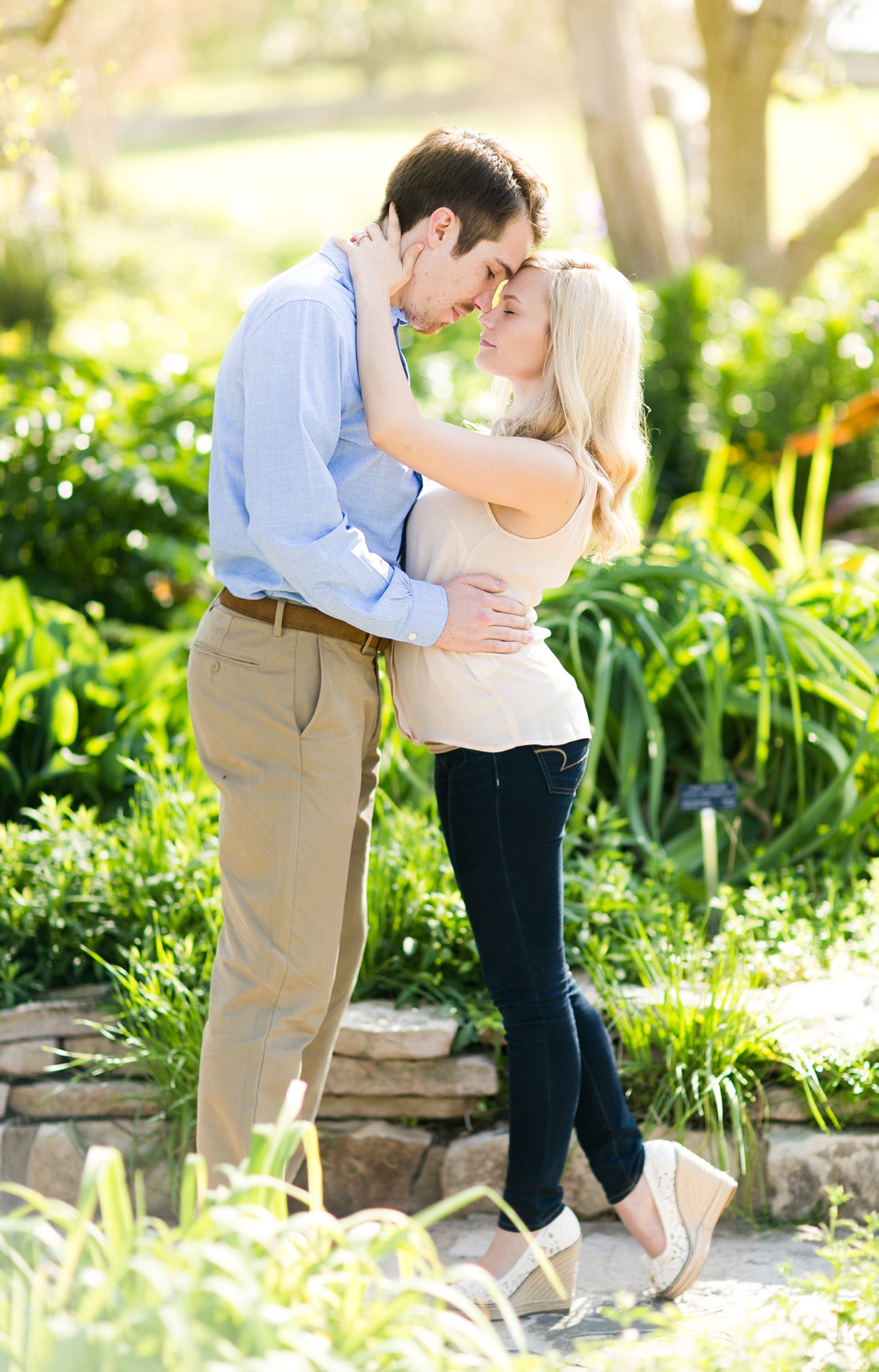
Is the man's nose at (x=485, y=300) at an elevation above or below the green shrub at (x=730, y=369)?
below

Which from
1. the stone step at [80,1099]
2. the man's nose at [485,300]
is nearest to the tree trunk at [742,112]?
the man's nose at [485,300]

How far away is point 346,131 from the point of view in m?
31.0

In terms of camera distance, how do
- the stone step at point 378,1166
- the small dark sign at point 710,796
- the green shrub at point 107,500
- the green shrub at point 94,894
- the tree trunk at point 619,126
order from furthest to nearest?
the tree trunk at point 619,126, the green shrub at point 107,500, the small dark sign at point 710,796, the green shrub at point 94,894, the stone step at point 378,1166

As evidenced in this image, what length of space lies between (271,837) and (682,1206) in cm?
101

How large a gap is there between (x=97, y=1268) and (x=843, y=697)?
7.78 ft

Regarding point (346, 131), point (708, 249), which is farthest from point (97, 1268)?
point (346, 131)

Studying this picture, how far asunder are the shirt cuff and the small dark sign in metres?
A: 1.11

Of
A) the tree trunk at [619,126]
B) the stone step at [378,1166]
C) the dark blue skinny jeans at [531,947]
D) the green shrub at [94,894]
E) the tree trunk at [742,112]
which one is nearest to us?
the dark blue skinny jeans at [531,947]

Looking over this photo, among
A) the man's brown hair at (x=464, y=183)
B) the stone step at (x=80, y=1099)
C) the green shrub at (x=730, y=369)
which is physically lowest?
the stone step at (x=80, y=1099)

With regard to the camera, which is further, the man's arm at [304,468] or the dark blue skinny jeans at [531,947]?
the dark blue skinny jeans at [531,947]

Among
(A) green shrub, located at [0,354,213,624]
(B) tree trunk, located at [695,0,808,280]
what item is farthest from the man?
(B) tree trunk, located at [695,0,808,280]

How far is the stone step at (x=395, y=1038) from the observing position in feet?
8.07

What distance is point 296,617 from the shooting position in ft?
6.16

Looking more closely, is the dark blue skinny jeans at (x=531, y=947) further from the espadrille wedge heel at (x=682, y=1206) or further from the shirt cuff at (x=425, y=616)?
the shirt cuff at (x=425, y=616)
